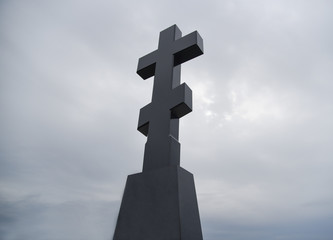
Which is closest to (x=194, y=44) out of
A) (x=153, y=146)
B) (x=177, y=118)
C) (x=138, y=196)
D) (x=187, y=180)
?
(x=177, y=118)

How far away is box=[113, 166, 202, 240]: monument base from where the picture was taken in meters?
3.02

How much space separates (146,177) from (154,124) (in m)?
0.97

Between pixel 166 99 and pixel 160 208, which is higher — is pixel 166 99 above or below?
above

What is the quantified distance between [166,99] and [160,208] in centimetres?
187

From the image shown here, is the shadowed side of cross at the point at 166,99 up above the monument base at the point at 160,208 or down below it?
above

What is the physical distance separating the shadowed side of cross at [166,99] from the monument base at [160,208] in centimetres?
33

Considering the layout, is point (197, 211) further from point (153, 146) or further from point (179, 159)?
point (153, 146)

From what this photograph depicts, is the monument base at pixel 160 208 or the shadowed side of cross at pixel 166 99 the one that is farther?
the shadowed side of cross at pixel 166 99

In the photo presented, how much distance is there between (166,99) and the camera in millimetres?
4344

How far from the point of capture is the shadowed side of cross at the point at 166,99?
390cm

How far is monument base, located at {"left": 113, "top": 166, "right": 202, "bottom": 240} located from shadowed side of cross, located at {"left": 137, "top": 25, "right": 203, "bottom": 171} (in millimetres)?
330

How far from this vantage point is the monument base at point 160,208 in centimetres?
302

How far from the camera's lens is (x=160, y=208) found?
10.6ft

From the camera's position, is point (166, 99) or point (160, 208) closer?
point (160, 208)
